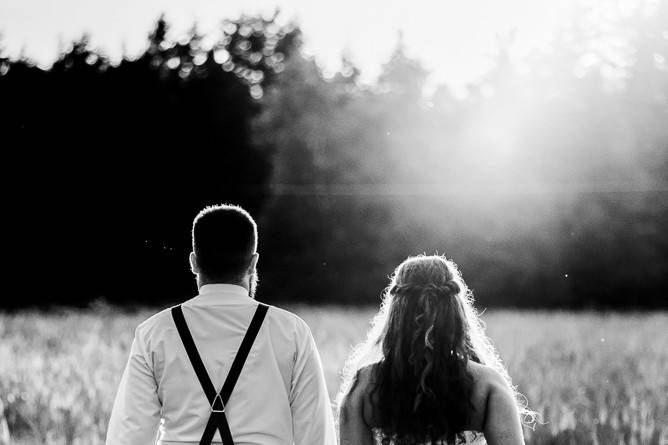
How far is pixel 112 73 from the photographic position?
133ft

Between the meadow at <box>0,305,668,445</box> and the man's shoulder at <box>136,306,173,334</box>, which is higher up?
the man's shoulder at <box>136,306,173,334</box>

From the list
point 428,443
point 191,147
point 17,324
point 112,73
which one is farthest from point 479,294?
point 428,443

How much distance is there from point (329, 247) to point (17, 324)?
2429cm

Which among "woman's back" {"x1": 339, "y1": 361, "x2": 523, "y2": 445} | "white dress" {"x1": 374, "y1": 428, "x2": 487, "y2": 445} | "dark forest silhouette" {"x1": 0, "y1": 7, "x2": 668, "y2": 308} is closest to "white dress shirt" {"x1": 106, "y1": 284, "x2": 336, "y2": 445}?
"woman's back" {"x1": 339, "y1": 361, "x2": 523, "y2": 445}

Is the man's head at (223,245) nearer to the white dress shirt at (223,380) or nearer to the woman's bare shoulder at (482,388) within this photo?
the white dress shirt at (223,380)

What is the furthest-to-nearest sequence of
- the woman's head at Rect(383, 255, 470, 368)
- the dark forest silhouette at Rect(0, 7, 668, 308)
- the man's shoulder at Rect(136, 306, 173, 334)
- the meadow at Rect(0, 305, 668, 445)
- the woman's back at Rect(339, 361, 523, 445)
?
the dark forest silhouette at Rect(0, 7, 668, 308) → the meadow at Rect(0, 305, 668, 445) → the woman's head at Rect(383, 255, 470, 368) → the woman's back at Rect(339, 361, 523, 445) → the man's shoulder at Rect(136, 306, 173, 334)

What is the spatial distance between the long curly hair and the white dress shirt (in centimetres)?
32

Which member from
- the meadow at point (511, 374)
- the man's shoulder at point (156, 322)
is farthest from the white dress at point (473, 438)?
the meadow at point (511, 374)

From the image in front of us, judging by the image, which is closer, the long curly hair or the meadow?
the long curly hair

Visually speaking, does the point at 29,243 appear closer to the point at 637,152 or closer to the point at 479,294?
the point at 479,294

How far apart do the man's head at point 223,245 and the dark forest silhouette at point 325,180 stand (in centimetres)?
3442

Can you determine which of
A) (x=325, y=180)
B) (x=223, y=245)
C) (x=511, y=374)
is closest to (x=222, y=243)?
(x=223, y=245)

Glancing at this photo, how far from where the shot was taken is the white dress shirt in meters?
2.99

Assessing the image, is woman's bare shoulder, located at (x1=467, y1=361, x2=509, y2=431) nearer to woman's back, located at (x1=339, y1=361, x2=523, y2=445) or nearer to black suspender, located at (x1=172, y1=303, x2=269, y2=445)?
woman's back, located at (x1=339, y1=361, x2=523, y2=445)
